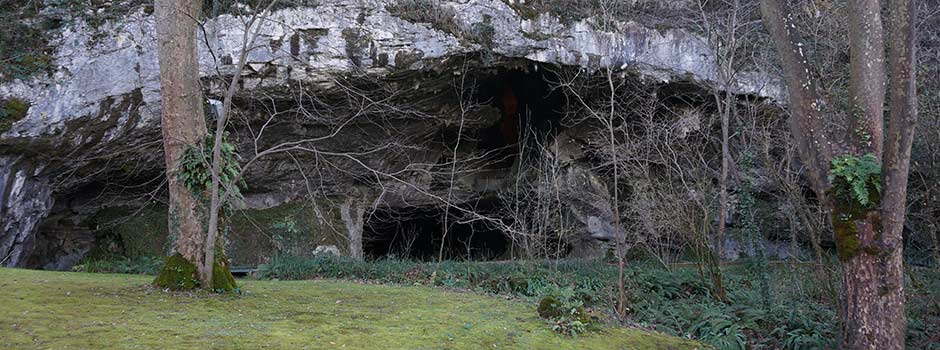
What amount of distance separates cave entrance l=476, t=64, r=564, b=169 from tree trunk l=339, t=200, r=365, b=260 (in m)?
3.79

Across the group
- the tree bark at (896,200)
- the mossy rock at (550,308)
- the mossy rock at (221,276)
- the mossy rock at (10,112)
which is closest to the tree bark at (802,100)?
the tree bark at (896,200)

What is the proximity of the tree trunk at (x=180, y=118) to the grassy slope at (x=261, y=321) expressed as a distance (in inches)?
23.9

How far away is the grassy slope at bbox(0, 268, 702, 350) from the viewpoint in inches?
214

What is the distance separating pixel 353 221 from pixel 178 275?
9478 millimetres

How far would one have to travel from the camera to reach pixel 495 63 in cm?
1445

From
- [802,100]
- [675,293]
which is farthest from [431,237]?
[802,100]

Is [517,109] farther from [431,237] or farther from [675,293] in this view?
[675,293]

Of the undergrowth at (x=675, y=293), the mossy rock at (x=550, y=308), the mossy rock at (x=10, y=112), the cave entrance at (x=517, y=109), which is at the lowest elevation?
the undergrowth at (x=675, y=293)

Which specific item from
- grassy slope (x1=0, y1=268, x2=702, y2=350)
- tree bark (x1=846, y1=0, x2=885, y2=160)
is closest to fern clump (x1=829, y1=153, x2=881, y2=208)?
tree bark (x1=846, y1=0, x2=885, y2=160)

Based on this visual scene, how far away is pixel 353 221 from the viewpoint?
1733 cm

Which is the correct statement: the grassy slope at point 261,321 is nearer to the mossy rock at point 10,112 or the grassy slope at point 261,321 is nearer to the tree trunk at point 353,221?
the mossy rock at point 10,112

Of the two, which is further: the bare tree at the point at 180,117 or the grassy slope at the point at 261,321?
the bare tree at the point at 180,117

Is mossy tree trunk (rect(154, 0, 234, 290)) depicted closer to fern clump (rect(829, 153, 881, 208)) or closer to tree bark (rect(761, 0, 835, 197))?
tree bark (rect(761, 0, 835, 197))

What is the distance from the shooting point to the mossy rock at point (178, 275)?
782cm
